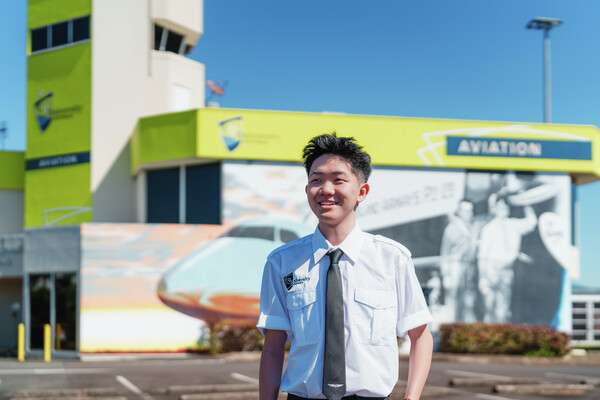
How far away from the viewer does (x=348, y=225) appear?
12.6 feet

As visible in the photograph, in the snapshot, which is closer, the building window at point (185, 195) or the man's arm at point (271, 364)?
the man's arm at point (271, 364)

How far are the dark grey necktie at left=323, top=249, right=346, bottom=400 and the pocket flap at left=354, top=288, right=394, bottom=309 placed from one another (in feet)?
0.26

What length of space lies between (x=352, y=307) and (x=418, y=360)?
1.23 ft

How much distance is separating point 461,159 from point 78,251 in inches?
471

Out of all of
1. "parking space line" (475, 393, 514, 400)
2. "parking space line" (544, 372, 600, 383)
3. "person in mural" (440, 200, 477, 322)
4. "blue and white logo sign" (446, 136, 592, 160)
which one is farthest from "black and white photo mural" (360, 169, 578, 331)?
"parking space line" (475, 393, 514, 400)

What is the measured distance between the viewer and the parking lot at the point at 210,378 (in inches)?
543

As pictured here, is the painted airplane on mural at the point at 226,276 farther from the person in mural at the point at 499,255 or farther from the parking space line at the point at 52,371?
the person in mural at the point at 499,255

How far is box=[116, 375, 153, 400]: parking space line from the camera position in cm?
1406

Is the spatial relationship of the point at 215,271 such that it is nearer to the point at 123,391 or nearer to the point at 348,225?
the point at 123,391

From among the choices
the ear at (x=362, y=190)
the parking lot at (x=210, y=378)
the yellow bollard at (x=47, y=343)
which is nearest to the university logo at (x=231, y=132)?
the parking lot at (x=210, y=378)

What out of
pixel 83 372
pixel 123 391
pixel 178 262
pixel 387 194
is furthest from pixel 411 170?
pixel 123 391

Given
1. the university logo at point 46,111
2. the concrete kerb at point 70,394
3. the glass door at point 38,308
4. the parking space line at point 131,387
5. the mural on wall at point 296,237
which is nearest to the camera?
the concrete kerb at point 70,394

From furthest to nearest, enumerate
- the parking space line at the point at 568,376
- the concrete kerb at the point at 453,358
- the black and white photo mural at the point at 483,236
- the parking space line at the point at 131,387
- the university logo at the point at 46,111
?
the university logo at the point at 46,111 < the black and white photo mural at the point at 483,236 < the concrete kerb at the point at 453,358 < the parking space line at the point at 568,376 < the parking space line at the point at 131,387

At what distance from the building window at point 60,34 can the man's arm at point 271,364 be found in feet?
94.6
